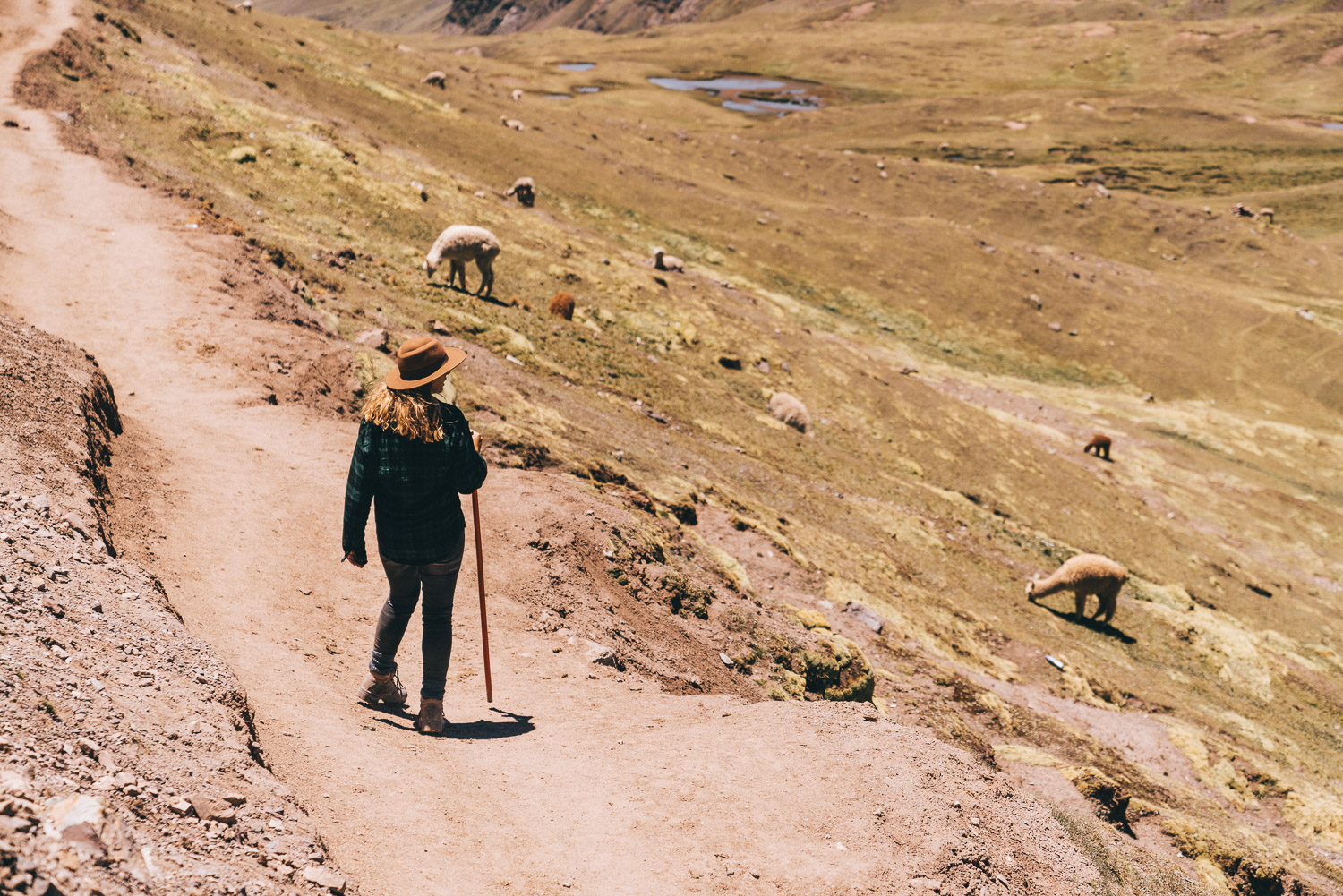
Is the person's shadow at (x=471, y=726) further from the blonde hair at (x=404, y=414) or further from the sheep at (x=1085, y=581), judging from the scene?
the sheep at (x=1085, y=581)

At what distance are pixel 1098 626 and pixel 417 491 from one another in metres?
25.0

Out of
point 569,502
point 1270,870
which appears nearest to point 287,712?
point 569,502

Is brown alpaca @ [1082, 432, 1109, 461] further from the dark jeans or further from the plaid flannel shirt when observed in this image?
the plaid flannel shirt

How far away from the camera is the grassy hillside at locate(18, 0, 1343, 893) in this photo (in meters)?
19.5

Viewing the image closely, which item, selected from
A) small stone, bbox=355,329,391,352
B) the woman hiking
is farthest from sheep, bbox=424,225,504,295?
the woman hiking

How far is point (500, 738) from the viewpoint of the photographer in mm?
8852

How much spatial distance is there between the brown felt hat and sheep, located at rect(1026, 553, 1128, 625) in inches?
907

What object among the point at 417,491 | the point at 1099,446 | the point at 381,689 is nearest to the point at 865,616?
the point at 381,689

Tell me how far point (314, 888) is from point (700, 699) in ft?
21.5

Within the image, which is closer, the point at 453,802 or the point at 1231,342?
the point at 453,802

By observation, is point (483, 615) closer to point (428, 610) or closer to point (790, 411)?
point (428, 610)

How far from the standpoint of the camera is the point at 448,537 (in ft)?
26.7

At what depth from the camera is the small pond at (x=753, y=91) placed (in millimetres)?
140875

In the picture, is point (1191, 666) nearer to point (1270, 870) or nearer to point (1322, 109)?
point (1270, 870)
